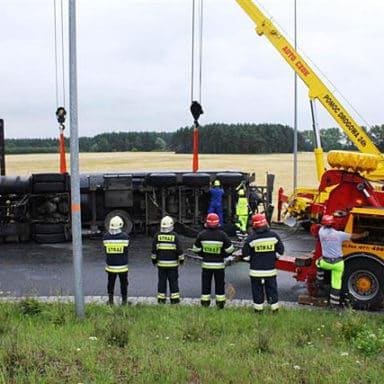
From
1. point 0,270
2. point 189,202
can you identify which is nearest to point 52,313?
point 0,270

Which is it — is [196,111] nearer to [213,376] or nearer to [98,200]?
[98,200]

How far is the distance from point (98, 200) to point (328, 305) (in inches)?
359

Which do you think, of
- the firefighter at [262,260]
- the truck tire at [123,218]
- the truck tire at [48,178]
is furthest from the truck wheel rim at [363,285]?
the truck tire at [48,178]

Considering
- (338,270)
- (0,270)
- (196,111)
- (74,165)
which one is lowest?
(0,270)

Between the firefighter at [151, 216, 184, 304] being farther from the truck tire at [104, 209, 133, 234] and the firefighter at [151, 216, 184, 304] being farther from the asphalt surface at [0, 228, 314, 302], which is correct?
the truck tire at [104, 209, 133, 234]

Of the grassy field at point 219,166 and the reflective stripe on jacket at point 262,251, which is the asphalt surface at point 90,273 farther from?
the grassy field at point 219,166

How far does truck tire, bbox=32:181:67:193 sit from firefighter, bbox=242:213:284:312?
8382 mm

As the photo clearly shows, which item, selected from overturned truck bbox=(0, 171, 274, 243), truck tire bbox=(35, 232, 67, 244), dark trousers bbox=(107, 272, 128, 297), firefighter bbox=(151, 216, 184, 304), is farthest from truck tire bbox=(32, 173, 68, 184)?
firefighter bbox=(151, 216, 184, 304)

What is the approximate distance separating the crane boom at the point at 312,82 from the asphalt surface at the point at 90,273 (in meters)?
3.28

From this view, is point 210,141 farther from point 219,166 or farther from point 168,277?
point 168,277

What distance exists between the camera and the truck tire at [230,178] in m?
17.7

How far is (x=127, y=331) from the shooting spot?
6.68 m

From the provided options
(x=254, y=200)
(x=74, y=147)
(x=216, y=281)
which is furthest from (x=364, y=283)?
(x=254, y=200)

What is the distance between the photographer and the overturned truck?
53.1 feet
